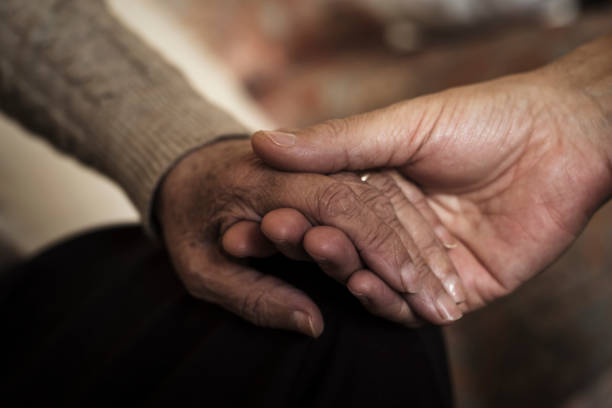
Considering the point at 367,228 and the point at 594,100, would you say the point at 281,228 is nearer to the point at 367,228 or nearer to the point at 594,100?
the point at 367,228

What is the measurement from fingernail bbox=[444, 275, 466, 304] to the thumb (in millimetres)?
159

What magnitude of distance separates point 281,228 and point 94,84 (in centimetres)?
48

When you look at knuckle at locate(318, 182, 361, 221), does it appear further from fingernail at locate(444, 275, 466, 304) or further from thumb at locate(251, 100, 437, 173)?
fingernail at locate(444, 275, 466, 304)

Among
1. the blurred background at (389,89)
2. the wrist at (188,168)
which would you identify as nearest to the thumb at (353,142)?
the wrist at (188,168)

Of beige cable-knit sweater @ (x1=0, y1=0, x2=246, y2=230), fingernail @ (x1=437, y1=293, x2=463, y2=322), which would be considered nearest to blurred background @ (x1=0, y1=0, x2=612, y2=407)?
beige cable-knit sweater @ (x1=0, y1=0, x2=246, y2=230)

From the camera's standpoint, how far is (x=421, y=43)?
4.70ft

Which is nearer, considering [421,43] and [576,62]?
[576,62]

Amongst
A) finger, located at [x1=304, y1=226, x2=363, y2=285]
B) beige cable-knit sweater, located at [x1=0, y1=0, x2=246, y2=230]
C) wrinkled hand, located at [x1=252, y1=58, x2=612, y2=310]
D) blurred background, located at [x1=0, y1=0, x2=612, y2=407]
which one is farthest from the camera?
blurred background, located at [x1=0, y1=0, x2=612, y2=407]

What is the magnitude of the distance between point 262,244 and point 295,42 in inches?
55.7

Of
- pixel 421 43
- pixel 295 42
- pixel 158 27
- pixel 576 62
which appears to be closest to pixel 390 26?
pixel 421 43

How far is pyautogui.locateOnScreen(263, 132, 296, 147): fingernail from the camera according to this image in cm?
43

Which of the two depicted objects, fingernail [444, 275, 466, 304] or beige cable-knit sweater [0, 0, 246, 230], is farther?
beige cable-knit sweater [0, 0, 246, 230]

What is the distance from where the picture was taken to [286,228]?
0.41 m

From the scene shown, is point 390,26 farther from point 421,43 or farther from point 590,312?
point 590,312
